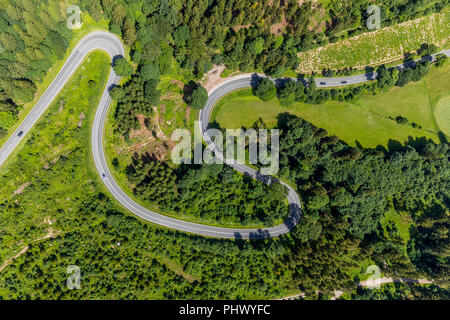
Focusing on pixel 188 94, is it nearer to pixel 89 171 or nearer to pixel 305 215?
pixel 89 171

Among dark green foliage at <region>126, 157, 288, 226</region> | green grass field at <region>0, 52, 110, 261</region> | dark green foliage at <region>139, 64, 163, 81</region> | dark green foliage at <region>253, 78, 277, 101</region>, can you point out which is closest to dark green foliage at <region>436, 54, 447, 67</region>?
dark green foliage at <region>253, 78, 277, 101</region>

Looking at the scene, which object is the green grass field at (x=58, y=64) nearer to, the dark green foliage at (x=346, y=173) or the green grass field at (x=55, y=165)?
the green grass field at (x=55, y=165)

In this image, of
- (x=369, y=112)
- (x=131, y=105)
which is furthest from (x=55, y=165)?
(x=369, y=112)

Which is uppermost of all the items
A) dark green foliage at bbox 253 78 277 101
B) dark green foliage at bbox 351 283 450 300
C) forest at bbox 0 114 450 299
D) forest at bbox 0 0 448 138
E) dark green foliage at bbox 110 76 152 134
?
forest at bbox 0 0 448 138

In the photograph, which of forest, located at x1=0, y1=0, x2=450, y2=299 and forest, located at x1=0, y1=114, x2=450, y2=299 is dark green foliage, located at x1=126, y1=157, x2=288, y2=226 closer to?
forest, located at x1=0, y1=0, x2=450, y2=299

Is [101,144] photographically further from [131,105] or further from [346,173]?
[346,173]

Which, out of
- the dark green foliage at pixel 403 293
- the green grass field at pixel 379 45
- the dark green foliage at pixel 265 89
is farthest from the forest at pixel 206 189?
the dark green foliage at pixel 403 293
